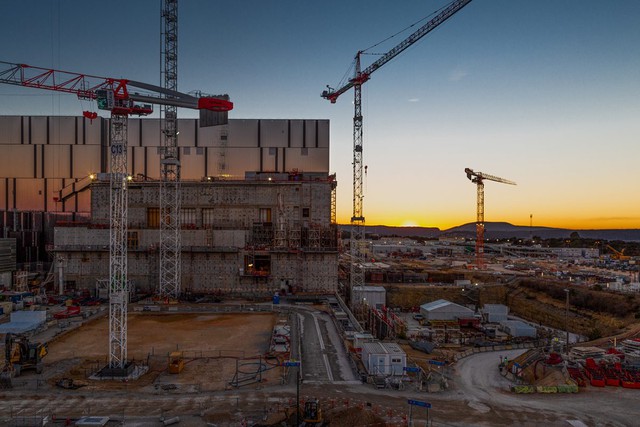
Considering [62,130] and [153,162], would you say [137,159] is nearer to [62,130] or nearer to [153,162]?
[153,162]

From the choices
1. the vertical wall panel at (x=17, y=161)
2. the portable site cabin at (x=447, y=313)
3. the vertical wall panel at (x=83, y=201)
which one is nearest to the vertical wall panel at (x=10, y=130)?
the vertical wall panel at (x=17, y=161)

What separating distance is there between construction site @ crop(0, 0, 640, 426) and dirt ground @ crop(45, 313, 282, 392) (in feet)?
0.62

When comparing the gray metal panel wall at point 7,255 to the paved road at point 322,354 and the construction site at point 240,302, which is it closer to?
the construction site at point 240,302

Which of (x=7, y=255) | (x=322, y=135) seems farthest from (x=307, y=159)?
(x=7, y=255)

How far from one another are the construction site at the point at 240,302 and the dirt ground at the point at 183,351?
190 mm

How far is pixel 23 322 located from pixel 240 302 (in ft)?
62.8

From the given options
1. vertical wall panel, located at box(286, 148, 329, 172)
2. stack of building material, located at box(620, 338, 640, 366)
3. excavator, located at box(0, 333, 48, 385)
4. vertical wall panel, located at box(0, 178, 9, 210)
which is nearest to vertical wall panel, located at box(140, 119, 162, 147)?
vertical wall panel, located at box(286, 148, 329, 172)

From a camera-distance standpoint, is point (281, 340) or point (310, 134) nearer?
point (281, 340)

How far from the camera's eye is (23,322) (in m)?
30.8

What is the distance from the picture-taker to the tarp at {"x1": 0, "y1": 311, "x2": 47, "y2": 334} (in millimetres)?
29562

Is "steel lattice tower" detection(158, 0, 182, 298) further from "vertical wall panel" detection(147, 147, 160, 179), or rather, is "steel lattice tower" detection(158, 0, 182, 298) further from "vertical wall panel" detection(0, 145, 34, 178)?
"vertical wall panel" detection(0, 145, 34, 178)

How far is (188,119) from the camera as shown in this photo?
62.7 meters

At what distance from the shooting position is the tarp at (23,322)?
A: 97.0ft

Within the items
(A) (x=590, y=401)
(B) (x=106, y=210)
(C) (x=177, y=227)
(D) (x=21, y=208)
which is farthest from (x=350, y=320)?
(D) (x=21, y=208)
